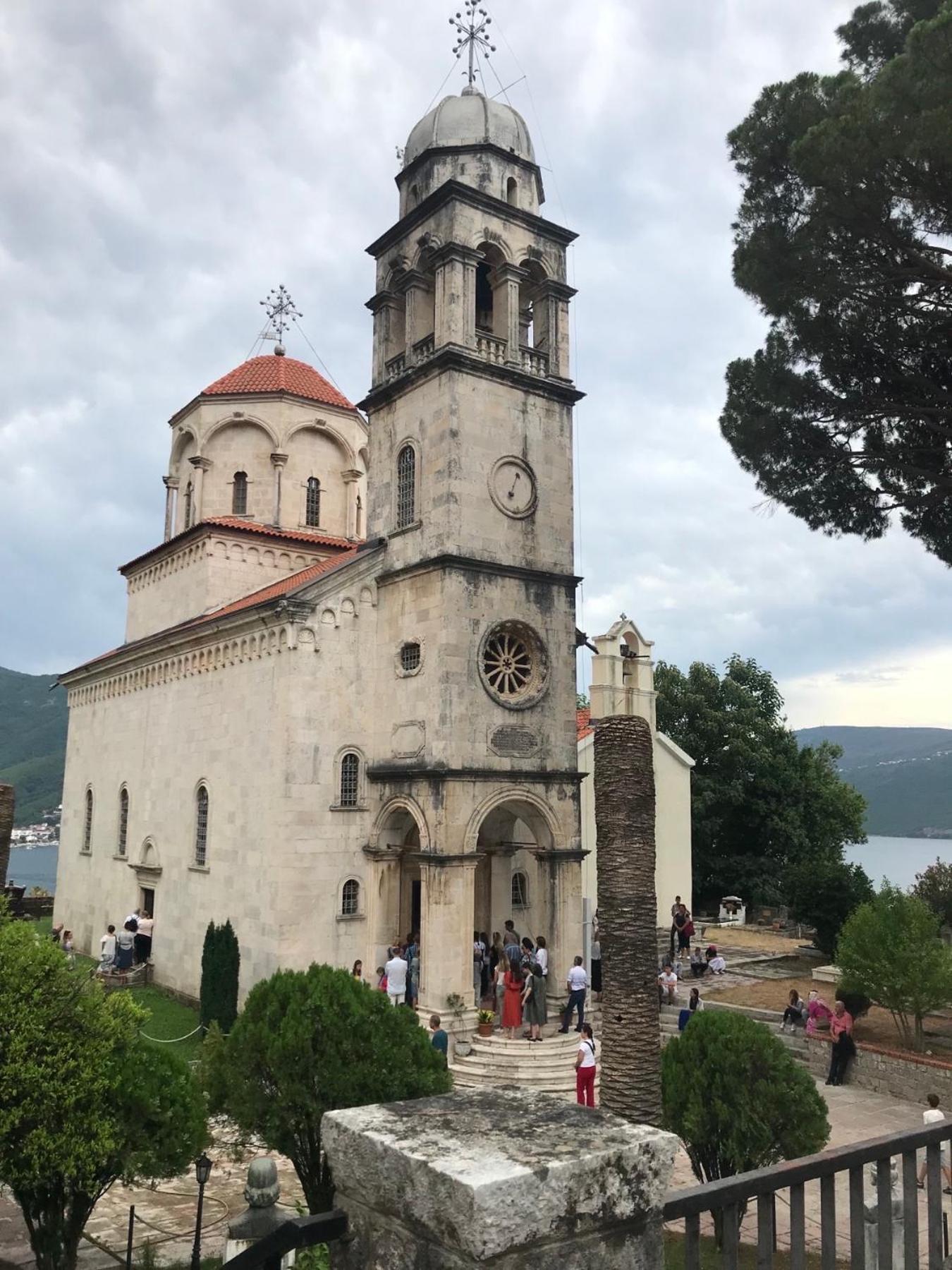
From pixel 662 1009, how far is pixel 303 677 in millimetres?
10771

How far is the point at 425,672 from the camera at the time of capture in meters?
20.9

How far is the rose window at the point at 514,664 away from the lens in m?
21.5

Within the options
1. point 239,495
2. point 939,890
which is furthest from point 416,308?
point 939,890

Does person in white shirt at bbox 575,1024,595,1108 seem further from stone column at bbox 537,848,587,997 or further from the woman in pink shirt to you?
stone column at bbox 537,848,587,997

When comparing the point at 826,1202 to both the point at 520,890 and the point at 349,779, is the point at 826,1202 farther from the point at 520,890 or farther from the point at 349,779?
the point at 520,890

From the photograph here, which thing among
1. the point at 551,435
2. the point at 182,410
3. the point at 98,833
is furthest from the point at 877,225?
the point at 98,833

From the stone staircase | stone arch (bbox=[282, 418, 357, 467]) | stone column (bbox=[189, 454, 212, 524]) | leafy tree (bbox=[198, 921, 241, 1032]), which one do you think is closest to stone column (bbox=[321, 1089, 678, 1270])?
the stone staircase

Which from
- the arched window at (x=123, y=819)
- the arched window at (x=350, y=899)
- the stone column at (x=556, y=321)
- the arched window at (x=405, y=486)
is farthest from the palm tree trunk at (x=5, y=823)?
the stone column at (x=556, y=321)

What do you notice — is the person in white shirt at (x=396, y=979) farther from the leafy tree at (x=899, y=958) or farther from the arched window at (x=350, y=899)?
the leafy tree at (x=899, y=958)

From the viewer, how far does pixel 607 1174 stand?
2.66 m

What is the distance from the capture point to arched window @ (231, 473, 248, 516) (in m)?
30.0

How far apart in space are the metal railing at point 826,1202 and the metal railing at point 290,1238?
3.21 feet

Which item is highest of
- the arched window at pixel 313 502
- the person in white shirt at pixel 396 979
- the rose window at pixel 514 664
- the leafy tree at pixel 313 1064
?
the arched window at pixel 313 502

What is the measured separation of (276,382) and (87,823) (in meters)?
15.6
